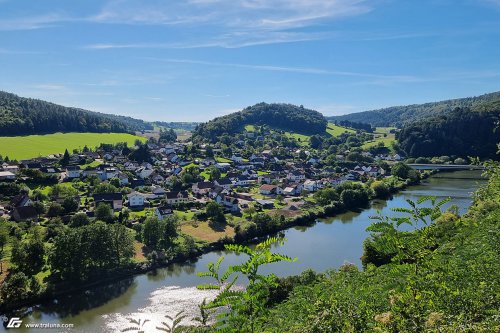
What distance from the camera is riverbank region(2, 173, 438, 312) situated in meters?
A: 23.5

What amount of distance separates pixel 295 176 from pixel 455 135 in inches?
1942

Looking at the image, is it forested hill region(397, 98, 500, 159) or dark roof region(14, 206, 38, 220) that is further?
forested hill region(397, 98, 500, 159)

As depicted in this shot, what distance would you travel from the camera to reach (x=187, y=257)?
30047mm

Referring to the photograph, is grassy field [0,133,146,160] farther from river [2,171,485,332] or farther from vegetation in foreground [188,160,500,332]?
vegetation in foreground [188,160,500,332]

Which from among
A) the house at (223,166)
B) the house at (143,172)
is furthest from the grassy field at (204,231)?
the house at (223,166)

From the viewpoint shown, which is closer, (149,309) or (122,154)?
(149,309)

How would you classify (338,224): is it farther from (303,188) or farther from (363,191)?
(303,188)

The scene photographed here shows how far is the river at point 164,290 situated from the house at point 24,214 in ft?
53.7

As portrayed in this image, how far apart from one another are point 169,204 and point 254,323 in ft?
138

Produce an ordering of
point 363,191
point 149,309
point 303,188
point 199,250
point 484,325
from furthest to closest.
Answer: point 303,188 → point 363,191 → point 199,250 → point 149,309 → point 484,325

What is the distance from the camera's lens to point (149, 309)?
22344 millimetres

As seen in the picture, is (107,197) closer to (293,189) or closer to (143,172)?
(143,172)

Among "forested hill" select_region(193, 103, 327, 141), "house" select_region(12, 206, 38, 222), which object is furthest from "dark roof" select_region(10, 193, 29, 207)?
"forested hill" select_region(193, 103, 327, 141)

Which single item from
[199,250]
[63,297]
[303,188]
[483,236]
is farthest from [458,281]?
[303,188]
